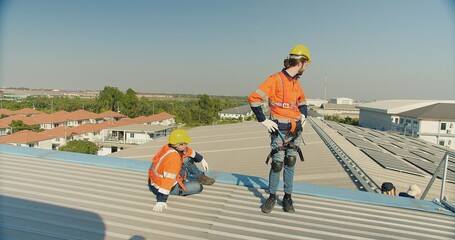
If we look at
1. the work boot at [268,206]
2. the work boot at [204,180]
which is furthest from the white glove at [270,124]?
the work boot at [204,180]

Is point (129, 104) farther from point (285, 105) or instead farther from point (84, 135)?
point (285, 105)

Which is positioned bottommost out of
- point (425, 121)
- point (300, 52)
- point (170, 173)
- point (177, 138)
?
point (425, 121)

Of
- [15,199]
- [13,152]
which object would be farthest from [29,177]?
[13,152]

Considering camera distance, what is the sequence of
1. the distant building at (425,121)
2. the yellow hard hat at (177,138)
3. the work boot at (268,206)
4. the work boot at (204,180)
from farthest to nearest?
1. the distant building at (425,121)
2. the work boot at (204,180)
3. the yellow hard hat at (177,138)
4. the work boot at (268,206)

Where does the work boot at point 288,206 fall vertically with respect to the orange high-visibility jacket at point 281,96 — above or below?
below

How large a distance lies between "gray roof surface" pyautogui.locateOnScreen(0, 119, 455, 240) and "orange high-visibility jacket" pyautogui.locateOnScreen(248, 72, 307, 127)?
1135 mm

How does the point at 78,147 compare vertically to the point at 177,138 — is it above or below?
below

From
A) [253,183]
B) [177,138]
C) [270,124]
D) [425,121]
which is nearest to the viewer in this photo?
[270,124]

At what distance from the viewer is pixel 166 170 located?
3246mm

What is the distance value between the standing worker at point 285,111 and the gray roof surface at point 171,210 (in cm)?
44

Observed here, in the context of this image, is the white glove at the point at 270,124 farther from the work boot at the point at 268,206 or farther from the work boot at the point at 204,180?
the work boot at the point at 204,180

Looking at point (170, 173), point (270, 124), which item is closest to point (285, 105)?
point (270, 124)

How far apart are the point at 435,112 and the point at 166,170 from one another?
41.6 meters

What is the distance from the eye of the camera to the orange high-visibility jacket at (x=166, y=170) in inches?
124
